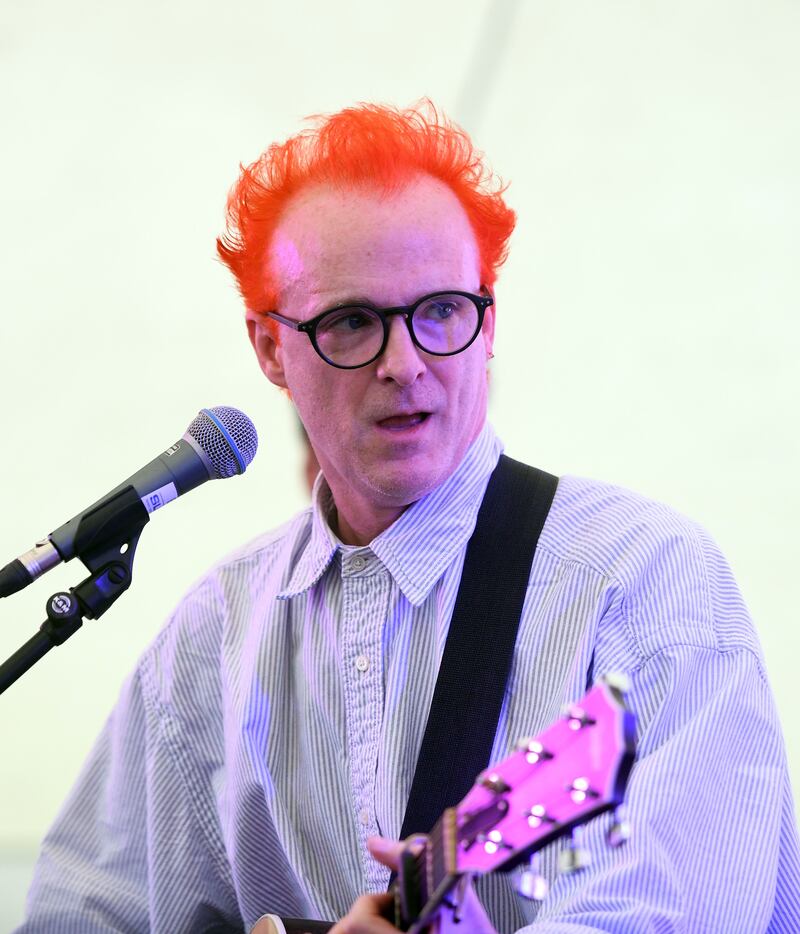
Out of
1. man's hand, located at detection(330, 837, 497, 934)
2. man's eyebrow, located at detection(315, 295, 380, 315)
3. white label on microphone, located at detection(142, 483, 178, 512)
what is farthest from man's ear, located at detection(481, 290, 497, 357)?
man's hand, located at detection(330, 837, 497, 934)

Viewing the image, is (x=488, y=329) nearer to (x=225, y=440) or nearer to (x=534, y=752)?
(x=225, y=440)

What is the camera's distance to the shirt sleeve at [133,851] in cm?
188

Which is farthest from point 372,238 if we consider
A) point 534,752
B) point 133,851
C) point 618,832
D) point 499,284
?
point 499,284

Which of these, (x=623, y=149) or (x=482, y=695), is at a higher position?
(x=623, y=149)

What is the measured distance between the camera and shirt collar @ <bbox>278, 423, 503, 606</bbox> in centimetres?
166

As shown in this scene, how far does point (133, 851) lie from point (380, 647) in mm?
633

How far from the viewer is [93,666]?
3432mm

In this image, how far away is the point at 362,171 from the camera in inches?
66.4

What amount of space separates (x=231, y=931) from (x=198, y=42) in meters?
2.63

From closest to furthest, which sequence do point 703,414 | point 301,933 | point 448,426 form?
point 301,933 < point 448,426 < point 703,414

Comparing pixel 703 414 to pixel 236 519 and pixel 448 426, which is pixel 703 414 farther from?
pixel 448 426

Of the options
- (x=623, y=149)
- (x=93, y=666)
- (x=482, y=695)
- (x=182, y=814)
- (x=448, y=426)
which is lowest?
(x=93, y=666)

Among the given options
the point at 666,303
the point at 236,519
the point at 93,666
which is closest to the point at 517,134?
the point at 666,303

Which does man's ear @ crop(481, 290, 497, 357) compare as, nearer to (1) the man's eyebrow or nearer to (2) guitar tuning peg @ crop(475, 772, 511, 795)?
(1) the man's eyebrow
